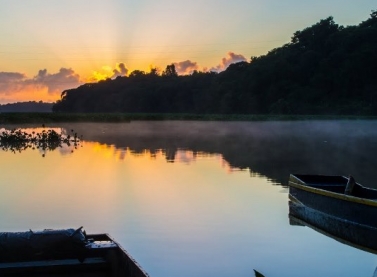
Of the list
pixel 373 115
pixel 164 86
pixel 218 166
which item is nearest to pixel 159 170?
A: pixel 218 166

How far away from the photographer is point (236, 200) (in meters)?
14.9

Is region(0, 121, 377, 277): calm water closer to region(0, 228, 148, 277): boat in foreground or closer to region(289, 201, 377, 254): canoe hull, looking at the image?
region(289, 201, 377, 254): canoe hull

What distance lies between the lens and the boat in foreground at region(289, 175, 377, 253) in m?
10.7

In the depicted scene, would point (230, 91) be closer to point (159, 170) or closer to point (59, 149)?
point (59, 149)

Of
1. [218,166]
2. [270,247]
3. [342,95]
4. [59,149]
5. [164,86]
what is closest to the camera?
[270,247]

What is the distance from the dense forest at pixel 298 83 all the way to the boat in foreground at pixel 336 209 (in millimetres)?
51456

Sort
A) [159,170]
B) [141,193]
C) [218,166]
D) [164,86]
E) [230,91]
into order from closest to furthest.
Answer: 1. [141,193]
2. [159,170]
3. [218,166]
4. [230,91]
5. [164,86]

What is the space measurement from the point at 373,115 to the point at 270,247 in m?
55.2

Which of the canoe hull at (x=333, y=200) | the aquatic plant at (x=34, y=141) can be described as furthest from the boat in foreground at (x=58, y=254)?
the aquatic plant at (x=34, y=141)

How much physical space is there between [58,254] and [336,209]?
657 centimetres

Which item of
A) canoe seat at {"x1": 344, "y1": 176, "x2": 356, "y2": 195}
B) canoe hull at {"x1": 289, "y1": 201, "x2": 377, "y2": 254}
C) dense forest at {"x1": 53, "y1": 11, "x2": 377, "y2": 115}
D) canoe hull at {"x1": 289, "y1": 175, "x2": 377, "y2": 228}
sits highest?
dense forest at {"x1": 53, "y1": 11, "x2": 377, "y2": 115}

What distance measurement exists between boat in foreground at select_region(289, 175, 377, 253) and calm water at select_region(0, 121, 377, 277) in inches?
13.0

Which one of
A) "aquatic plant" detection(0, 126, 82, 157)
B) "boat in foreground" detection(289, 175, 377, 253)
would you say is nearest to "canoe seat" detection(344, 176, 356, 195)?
"boat in foreground" detection(289, 175, 377, 253)

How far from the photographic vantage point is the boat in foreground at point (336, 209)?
10.7 meters
